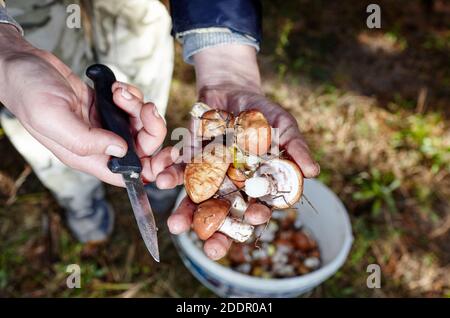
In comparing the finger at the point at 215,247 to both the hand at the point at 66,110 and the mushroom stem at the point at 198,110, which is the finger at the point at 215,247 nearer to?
the hand at the point at 66,110

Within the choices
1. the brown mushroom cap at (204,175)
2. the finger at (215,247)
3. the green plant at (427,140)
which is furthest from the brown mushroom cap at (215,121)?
the green plant at (427,140)

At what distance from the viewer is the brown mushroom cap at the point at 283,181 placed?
4.26 ft

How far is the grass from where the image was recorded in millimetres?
2023

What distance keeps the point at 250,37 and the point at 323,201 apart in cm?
76

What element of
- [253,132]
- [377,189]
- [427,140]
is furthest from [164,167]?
[427,140]

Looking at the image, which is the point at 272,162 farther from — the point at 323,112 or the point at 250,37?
the point at 323,112

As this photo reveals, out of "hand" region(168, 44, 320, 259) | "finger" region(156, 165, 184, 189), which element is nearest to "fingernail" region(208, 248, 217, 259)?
"hand" region(168, 44, 320, 259)

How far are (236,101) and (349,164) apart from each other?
1.08 m

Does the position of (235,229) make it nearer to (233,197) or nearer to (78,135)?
(233,197)

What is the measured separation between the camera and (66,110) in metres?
1.15

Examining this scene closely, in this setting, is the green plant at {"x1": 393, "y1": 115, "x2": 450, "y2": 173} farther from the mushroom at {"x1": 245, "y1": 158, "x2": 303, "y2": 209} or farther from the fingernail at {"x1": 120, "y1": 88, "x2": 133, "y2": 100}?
the fingernail at {"x1": 120, "y1": 88, "x2": 133, "y2": 100}

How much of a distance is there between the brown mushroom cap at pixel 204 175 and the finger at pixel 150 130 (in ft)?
0.40

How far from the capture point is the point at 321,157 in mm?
2420

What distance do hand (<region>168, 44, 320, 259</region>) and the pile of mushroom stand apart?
0.03m
